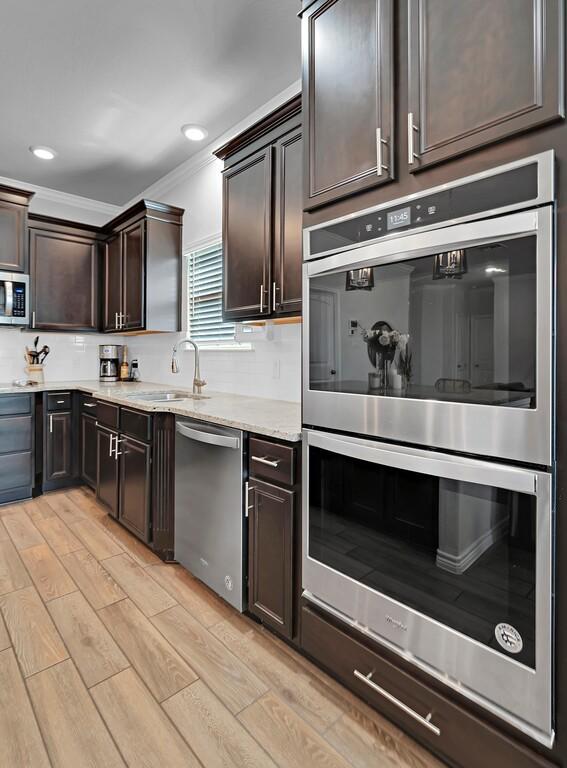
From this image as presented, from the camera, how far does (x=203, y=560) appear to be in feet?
7.04

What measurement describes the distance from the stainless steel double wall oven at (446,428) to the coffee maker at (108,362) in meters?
3.39

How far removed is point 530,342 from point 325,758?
4.52ft

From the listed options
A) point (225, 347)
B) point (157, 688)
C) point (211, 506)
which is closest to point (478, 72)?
point (211, 506)

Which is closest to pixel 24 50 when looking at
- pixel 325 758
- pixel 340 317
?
pixel 340 317

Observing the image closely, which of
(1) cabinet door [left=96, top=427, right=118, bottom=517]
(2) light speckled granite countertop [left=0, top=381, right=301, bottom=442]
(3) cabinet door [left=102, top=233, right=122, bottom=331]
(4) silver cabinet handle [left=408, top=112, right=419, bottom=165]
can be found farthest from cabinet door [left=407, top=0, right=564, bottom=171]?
(3) cabinet door [left=102, top=233, right=122, bottom=331]

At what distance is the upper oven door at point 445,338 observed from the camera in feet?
3.26

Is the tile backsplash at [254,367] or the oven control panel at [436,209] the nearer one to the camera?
the oven control panel at [436,209]

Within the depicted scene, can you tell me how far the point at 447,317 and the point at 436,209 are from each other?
1.02ft

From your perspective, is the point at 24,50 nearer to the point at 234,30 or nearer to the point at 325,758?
the point at 234,30

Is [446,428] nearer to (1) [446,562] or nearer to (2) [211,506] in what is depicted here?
(1) [446,562]

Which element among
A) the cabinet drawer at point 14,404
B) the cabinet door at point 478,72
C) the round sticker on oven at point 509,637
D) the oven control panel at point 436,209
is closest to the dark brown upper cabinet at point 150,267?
the cabinet drawer at point 14,404

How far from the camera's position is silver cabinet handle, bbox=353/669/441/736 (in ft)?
4.00

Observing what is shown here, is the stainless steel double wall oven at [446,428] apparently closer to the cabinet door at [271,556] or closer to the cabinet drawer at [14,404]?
the cabinet door at [271,556]

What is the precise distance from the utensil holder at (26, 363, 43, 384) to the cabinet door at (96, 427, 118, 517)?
4.24 ft
